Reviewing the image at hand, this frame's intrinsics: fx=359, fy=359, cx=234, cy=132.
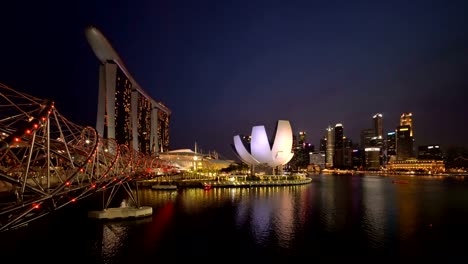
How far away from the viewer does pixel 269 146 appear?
58.1 meters

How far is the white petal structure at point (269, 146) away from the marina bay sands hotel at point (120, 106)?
767 inches

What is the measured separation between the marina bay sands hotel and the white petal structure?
19.5m

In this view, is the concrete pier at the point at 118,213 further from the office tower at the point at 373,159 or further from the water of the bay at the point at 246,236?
the office tower at the point at 373,159

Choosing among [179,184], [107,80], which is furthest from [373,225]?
[107,80]

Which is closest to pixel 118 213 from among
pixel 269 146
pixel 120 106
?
pixel 269 146

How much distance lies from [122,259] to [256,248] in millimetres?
5801

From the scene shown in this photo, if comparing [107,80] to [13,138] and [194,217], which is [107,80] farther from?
[13,138]

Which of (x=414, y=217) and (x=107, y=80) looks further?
(x=107, y=80)

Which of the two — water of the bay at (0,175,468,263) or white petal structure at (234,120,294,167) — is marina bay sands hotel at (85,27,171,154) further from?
white petal structure at (234,120,294,167)

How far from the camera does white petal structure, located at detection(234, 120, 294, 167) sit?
57906mm

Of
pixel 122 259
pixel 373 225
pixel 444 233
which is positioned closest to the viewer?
pixel 122 259

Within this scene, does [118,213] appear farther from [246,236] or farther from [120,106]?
[120,106]

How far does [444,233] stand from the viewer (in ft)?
65.1

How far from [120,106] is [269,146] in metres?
32.1
